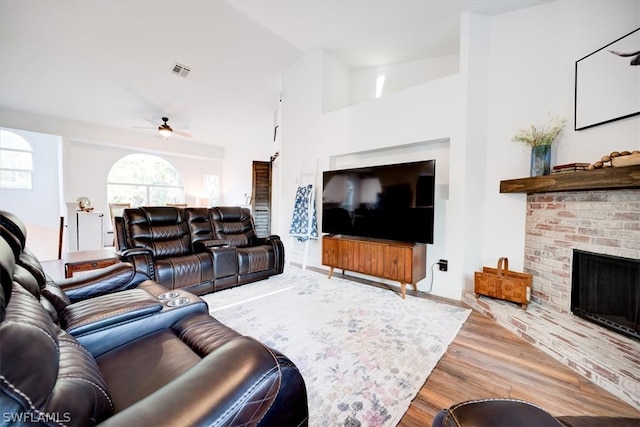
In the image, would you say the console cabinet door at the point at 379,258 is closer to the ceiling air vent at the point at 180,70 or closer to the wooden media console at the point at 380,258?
the wooden media console at the point at 380,258

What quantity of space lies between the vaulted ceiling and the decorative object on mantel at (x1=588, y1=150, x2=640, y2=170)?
79.2 inches

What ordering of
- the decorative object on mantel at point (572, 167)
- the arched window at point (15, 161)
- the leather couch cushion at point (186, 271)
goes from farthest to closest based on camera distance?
1. the arched window at point (15, 161)
2. the leather couch cushion at point (186, 271)
3. the decorative object on mantel at point (572, 167)

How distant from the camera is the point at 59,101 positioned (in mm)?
4984

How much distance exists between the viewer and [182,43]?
13.4 feet

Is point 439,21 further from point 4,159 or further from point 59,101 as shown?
point 4,159

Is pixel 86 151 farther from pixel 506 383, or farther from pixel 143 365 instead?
pixel 506 383

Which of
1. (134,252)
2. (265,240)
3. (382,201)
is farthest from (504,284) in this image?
(134,252)

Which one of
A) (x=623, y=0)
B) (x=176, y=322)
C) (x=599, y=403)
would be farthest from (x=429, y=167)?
(x=176, y=322)

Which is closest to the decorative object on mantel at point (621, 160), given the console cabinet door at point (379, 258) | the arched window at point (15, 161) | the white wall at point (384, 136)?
the white wall at point (384, 136)

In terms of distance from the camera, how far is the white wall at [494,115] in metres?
2.57

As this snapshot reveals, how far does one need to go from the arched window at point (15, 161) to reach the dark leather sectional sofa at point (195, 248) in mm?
5096

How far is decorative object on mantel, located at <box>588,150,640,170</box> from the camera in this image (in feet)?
6.27

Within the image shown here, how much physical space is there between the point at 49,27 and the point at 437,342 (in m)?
5.95

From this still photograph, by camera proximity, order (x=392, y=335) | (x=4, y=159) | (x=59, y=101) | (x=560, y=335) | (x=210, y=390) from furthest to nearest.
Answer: (x=4, y=159)
(x=59, y=101)
(x=392, y=335)
(x=560, y=335)
(x=210, y=390)
